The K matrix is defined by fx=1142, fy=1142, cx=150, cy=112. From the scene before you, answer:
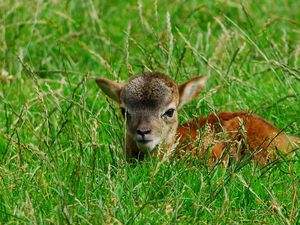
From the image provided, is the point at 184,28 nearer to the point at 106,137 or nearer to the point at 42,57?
the point at 42,57

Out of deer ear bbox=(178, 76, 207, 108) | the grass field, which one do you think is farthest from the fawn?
the grass field

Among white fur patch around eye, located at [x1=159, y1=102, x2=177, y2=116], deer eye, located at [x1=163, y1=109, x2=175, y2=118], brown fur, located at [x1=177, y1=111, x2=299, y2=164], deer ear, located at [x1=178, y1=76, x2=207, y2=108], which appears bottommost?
brown fur, located at [x1=177, y1=111, x2=299, y2=164]

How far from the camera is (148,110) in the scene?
8148 mm

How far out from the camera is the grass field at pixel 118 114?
6844 millimetres

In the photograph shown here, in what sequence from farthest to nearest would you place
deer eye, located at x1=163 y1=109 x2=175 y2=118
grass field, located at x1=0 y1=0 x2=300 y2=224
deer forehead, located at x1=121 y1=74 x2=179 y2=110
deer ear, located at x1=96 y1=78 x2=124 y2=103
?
deer ear, located at x1=96 y1=78 x2=124 y2=103, deer eye, located at x1=163 y1=109 x2=175 y2=118, deer forehead, located at x1=121 y1=74 x2=179 y2=110, grass field, located at x1=0 y1=0 x2=300 y2=224

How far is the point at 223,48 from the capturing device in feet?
33.3

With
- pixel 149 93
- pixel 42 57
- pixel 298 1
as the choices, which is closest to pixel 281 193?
pixel 149 93

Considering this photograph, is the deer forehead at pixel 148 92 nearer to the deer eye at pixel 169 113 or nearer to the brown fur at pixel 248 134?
the deer eye at pixel 169 113

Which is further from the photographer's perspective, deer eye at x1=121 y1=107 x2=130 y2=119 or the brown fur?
the brown fur

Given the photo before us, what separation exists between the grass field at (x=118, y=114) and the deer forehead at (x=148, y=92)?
0.77ft

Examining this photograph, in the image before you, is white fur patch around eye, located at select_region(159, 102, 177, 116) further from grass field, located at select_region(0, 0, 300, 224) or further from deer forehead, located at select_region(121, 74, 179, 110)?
grass field, located at select_region(0, 0, 300, 224)

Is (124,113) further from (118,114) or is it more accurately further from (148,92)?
(118,114)

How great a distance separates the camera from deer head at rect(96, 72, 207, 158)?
8.00 m

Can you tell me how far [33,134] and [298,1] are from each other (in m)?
5.03
